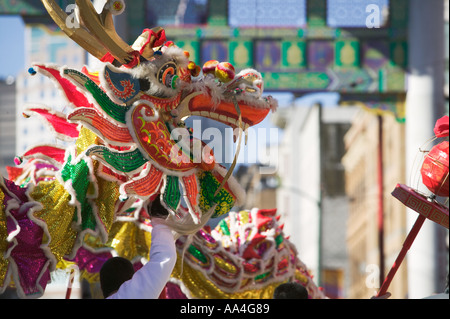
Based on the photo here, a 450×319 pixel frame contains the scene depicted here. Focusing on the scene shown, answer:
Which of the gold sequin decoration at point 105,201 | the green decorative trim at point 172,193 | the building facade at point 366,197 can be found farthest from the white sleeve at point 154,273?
the building facade at point 366,197

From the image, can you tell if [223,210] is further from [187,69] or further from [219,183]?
[187,69]

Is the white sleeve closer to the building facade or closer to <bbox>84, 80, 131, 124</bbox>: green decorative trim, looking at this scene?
<bbox>84, 80, 131, 124</bbox>: green decorative trim

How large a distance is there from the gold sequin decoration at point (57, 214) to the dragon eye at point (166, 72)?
62cm

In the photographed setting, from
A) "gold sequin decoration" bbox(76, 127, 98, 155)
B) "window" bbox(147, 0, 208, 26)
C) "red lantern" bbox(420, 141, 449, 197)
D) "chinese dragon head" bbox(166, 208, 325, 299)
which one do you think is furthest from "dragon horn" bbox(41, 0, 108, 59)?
"window" bbox(147, 0, 208, 26)

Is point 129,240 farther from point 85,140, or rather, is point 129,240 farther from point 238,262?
point 85,140

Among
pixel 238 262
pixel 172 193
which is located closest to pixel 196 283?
pixel 238 262

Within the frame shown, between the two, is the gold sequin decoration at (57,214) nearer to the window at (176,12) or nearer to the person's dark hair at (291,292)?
the person's dark hair at (291,292)

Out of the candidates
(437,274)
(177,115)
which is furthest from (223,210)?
(437,274)

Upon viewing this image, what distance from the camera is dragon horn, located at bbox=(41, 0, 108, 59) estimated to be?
3.26 meters

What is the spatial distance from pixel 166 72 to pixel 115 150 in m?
0.40

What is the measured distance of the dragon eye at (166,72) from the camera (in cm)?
346

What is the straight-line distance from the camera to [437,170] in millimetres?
3127

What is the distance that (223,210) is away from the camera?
145 inches

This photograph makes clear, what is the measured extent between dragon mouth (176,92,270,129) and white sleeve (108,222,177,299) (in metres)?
0.58
